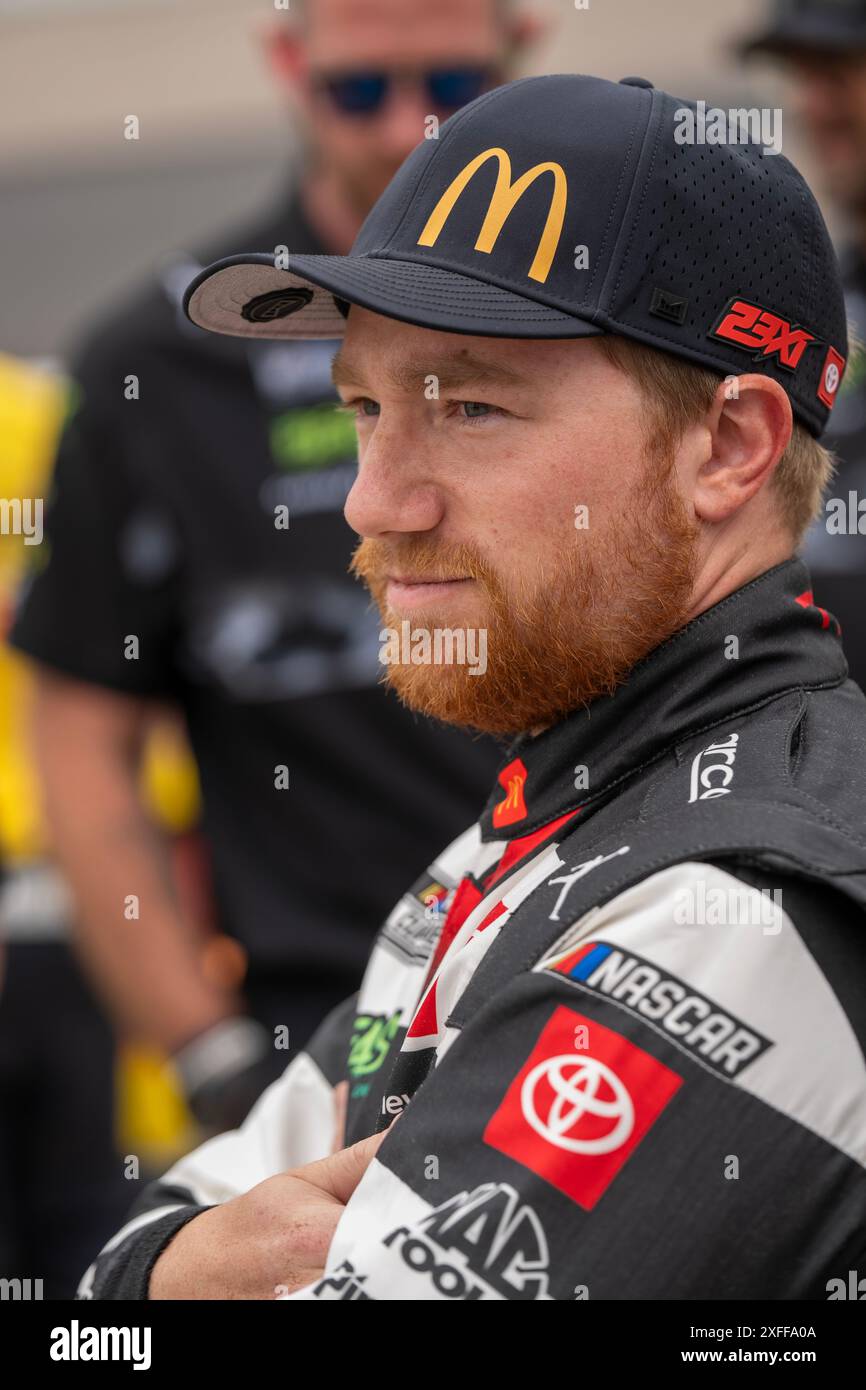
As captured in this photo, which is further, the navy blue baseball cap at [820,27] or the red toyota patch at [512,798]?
the navy blue baseball cap at [820,27]

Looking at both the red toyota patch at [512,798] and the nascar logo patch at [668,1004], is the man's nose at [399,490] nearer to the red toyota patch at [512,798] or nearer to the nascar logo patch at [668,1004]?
Answer: the red toyota patch at [512,798]

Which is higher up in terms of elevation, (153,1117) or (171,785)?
(171,785)

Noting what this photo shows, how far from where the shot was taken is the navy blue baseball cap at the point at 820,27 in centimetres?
337

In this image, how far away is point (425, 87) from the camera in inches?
114

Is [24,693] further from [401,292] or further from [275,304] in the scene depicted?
[401,292]

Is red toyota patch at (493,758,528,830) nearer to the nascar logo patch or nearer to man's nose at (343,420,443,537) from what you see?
man's nose at (343,420,443,537)

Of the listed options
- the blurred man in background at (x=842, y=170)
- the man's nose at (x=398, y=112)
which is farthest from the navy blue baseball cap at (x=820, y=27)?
the man's nose at (x=398, y=112)

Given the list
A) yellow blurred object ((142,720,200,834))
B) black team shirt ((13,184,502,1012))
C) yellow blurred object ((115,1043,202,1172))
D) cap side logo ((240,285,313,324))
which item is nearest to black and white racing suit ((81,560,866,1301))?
cap side logo ((240,285,313,324))

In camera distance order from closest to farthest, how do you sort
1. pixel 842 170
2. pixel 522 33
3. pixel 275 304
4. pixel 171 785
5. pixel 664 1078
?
pixel 664 1078, pixel 275 304, pixel 522 33, pixel 842 170, pixel 171 785

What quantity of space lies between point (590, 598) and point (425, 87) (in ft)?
5.32

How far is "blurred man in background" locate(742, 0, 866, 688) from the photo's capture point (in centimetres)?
313

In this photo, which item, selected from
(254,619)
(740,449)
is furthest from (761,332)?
(254,619)

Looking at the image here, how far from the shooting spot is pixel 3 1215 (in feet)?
11.8

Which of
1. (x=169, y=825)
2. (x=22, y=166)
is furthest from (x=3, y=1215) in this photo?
(x=22, y=166)
